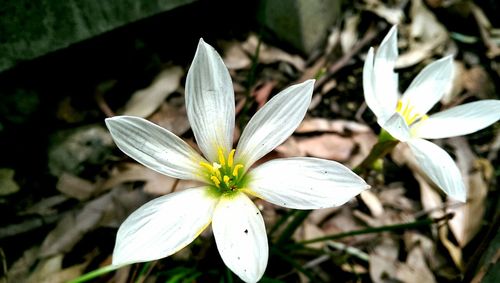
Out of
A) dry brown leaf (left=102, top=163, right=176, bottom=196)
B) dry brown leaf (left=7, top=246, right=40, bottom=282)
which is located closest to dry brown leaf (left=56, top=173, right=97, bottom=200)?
dry brown leaf (left=102, top=163, right=176, bottom=196)

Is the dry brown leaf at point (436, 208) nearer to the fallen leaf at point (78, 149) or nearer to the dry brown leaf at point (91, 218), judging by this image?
the dry brown leaf at point (91, 218)

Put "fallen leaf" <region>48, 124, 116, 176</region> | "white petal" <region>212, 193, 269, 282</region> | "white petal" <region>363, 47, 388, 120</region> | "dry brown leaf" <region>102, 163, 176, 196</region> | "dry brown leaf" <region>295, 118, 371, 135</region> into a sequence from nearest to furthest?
"white petal" <region>212, 193, 269, 282</region>
"white petal" <region>363, 47, 388, 120</region>
"dry brown leaf" <region>102, 163, 176, 196</region>
"fallen leaf" <region>48, 124, 116, 176</region>
"dry brown leaf" <region>295, 118, 371, 135</region>

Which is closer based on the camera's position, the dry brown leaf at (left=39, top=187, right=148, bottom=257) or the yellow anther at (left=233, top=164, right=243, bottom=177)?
the yellow anther at (left=233, top=164, right=243, bottom=177)

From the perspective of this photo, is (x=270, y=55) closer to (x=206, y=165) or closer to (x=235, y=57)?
(x=235, y=57)

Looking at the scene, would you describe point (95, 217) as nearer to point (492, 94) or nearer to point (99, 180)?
point (99, 180)

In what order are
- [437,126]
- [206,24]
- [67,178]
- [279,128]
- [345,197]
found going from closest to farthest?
[345,197] < [279,128] < [437,126] < [67,178] < [206,24]

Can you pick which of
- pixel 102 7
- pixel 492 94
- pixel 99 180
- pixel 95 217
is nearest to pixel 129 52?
pixel 102 7

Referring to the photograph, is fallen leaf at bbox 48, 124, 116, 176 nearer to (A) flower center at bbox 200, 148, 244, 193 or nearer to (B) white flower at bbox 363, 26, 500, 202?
(A) flower center at bbox 200, 148, 244, 193
